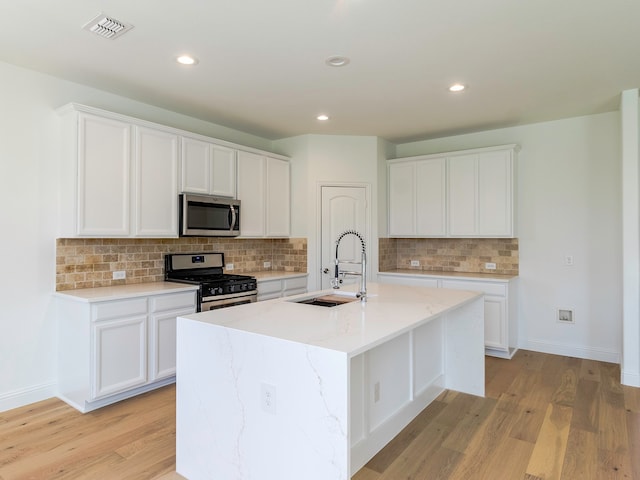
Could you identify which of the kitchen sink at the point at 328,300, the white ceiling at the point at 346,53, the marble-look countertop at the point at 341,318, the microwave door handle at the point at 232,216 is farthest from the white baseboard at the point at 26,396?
the white ceiling at the point at 346,53

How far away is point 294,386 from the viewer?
1671mm

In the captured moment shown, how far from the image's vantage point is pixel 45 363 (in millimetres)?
3113

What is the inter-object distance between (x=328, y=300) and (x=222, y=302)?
1.25 metres

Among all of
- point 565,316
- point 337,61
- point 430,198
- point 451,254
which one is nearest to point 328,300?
point 337,61

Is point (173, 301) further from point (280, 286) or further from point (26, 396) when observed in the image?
point (280, 286)

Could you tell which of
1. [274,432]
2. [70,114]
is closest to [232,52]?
[70,114]

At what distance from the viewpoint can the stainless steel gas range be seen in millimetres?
3588

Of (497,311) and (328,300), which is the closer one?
(328,300)

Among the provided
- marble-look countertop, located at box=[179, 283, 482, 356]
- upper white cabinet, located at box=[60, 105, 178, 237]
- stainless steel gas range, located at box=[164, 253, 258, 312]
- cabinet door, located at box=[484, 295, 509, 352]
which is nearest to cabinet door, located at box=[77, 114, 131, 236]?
upper white cabinet, located at box=[60, 105, 178, 237]

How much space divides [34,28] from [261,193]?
2.54m

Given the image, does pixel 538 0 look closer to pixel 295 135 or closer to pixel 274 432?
pixel 274 432

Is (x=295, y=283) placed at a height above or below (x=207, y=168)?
below

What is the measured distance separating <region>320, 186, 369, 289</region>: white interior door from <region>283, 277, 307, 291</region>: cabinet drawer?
243 millimetres

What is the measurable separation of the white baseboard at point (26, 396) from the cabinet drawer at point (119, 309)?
0.84 metres
